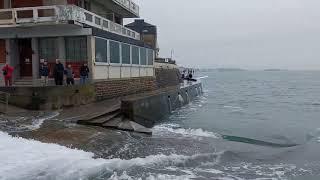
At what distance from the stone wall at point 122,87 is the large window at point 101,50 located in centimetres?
123

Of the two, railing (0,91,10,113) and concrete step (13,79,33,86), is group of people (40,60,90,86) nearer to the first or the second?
concrete step (13,79,33,86)

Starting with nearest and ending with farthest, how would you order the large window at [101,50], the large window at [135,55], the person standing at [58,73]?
1. the person standing at [58,73]
2. the large window at [101,50]
3. the large window at [135,55]

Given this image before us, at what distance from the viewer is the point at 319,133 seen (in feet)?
81.1

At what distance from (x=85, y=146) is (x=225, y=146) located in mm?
6177

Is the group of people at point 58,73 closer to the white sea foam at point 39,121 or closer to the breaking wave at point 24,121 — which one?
the white sea foam at point 39,121

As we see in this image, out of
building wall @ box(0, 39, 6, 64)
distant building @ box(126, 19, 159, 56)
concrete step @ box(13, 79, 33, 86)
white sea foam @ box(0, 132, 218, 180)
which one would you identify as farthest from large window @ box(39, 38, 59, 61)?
distant building @ box(126, 19, 159, 56)

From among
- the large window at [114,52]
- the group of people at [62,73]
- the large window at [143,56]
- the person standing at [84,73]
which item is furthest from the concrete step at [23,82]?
the large window at [143,56]

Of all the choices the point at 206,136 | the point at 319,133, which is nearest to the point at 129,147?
the point at 206,136

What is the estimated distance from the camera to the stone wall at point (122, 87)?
81.4ft

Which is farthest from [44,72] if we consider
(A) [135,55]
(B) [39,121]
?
(A) [135,55]

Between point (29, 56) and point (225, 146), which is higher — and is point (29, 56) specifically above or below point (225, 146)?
above

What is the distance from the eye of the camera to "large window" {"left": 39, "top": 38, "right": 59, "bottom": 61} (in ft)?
83.1

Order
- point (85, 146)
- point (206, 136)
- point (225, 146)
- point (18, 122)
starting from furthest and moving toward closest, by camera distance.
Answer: point (206, 136) < point (225, 146) < point (18, 122) < point (85, 146)

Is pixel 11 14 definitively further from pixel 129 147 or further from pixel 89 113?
pixel 129 147
